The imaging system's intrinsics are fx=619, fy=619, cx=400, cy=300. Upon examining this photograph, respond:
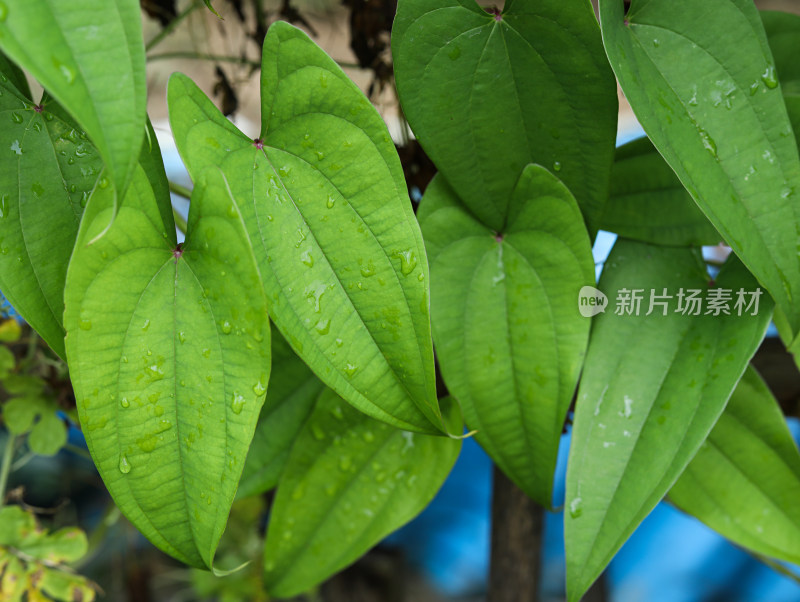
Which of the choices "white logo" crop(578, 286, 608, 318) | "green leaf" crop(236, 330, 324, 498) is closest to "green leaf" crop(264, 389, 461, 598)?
"green leaf" crop(236, 330, 324, 498)

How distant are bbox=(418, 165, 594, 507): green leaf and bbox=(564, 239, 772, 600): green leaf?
0.02 metres

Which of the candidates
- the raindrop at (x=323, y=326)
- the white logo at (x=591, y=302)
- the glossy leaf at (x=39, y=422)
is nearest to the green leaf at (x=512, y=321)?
the white logo at (x=591, y=302)

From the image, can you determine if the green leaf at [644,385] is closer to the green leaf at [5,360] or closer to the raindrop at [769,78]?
the raindrop at [769,78]

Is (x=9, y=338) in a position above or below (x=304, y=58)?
below

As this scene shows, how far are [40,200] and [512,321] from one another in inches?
10.9

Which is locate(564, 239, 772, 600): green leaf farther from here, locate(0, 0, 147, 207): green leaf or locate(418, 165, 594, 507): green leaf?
locate(0, 0, 147, 207): green leaf

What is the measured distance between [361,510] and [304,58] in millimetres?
327

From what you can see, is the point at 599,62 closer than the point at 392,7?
Yes

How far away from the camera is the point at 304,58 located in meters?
0.32

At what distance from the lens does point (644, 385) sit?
40 cm

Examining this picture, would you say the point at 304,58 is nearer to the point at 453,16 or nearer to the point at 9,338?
the point at 453,16

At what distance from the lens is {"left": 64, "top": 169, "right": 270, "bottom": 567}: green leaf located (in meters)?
0.29

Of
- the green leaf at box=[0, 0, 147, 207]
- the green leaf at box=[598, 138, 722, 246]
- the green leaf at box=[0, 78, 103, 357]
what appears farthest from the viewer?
the green leaf at box=[598, 138, 722, 246]

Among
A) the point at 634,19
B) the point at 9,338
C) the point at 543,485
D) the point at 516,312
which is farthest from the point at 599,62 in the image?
the point at 9,338
